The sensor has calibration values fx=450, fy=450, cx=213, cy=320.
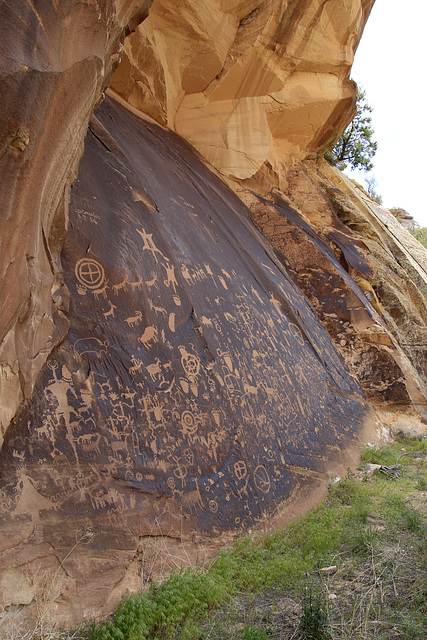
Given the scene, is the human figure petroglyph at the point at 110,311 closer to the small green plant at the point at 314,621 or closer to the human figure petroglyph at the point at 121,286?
the human figure petroglyph at the point at 121,286

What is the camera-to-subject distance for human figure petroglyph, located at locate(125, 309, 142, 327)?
284 cm

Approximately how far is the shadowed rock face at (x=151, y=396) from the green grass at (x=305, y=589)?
0.24m

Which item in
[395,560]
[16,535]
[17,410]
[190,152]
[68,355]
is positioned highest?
[190,152]

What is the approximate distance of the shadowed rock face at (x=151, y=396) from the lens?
82.7 inches

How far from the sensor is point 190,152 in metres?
5.95

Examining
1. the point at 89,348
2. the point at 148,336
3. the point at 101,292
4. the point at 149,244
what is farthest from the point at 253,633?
the point at 149,244

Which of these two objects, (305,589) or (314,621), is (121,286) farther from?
(314,621)

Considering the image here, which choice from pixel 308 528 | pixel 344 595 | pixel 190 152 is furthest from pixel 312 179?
pixel 344 595

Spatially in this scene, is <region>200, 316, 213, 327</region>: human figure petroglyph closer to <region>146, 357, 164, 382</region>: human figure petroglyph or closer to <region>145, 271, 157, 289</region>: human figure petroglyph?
<region>145, 271, 157, 289</region>: human figure petroglyph

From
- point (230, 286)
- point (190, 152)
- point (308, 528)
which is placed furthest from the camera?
point (190, 152)

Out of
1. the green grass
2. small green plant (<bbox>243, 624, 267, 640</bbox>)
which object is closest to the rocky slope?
the green grass

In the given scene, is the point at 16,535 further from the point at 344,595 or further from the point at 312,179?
the point at 312,179

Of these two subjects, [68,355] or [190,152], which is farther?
[190,152]

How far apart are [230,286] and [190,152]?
108 inches
